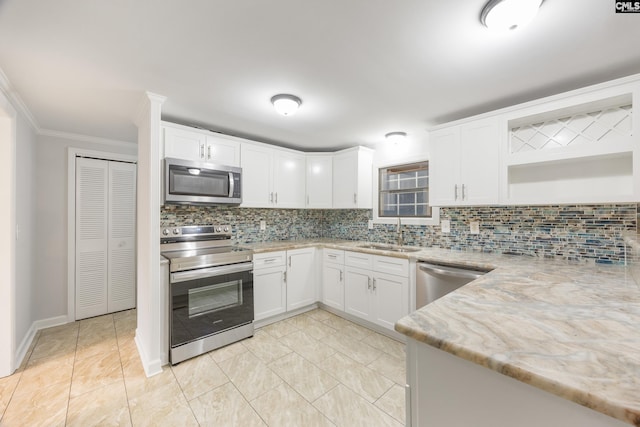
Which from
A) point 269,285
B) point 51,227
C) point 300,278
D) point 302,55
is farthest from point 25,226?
point 302,55

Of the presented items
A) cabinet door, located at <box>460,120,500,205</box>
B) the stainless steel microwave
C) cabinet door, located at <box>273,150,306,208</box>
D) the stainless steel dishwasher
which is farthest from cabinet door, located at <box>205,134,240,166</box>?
cabinet door, located at <box>460,120,500,205</box>

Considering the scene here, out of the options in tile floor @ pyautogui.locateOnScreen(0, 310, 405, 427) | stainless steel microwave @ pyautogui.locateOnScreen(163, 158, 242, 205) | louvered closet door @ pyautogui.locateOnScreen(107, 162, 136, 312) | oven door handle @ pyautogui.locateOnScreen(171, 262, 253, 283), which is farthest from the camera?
louvered closet door @ pyautogui.locateOnScreen(107, 162, 136, 312)

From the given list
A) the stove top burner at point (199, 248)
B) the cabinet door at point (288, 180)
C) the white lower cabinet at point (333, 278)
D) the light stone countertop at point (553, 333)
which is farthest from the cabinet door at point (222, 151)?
the light stone countertop at point (553, 333)

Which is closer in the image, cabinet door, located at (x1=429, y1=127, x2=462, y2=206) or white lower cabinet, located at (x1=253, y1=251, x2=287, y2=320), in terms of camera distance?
cabinet door, located at (x1=429, y1=127, x2=462, y2=206)

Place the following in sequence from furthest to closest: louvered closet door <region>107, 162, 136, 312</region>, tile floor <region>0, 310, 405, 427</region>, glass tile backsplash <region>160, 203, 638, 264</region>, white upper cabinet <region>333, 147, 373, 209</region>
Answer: white upper cabinet <region>333, 147, 373, 209</region> → louvered closet door <region>107, 162, 136, 312</region> → glass tile backsplash <region>160, 203, 638, 264</region> → tile floor <region>0, 310, 405, 427</region>

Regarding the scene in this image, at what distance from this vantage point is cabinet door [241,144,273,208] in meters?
3.21

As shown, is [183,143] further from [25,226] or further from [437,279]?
[437,279]

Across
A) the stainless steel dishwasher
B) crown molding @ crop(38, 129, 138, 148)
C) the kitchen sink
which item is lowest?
the stainless steel dishwasher

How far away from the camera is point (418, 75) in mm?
1911

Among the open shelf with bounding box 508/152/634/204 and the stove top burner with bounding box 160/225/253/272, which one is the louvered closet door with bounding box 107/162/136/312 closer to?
the stove top burner with bounding box 160/225/253/272

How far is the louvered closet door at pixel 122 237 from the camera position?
11.4 ft

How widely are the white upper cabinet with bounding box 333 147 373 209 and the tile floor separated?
169cm

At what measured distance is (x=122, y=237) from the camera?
11.6ft

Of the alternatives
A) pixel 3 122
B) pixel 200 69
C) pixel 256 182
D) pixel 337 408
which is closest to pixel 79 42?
pixel 200 69
